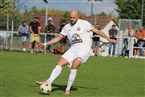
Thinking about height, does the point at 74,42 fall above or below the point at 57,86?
above

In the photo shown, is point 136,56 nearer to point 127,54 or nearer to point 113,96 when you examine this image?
point 127,54

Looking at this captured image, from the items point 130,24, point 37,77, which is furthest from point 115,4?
point 37,77

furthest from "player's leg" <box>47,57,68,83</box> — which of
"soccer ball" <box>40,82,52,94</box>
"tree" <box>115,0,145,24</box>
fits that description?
"tree" <box>115,0,145,24</box>

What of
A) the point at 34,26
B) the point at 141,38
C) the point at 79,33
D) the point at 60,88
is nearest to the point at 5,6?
the point at 34,26

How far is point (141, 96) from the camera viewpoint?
10.0m

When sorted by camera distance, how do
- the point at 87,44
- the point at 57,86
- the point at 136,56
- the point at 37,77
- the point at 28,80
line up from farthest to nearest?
the point at 136,56
the point at 37,77
the point at 28,80
the point at 57,86
the point at 87,44

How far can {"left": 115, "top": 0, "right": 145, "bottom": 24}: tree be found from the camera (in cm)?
6156

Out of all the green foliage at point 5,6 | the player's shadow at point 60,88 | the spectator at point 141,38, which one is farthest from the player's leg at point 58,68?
the green foliage at point 5,6

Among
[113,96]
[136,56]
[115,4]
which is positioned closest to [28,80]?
[113,96]

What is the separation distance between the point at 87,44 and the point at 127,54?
1814 centimetres

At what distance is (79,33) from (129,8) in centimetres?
5274

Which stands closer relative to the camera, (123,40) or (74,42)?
(74,42)

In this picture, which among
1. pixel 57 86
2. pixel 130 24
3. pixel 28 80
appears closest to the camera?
pixel 57 86

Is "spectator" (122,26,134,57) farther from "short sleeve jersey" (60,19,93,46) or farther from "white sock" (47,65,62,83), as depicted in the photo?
"white sock" (47,65,62,83)
